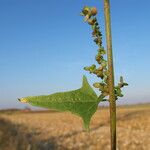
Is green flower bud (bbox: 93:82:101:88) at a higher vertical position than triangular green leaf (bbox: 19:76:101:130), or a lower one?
higher

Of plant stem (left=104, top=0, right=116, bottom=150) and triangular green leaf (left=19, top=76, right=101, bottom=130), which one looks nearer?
plant stem (left=104, top=0, right=116, bottom=150)

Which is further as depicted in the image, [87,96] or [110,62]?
[87,96]

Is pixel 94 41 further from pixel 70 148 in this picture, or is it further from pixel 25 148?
pixel 70 148

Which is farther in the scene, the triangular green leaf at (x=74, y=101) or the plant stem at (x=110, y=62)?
the triangular green leaf at (x=74, y=101)

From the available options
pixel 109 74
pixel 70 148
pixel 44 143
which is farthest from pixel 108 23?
pixel 44 143

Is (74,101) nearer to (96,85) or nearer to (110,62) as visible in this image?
(96,85)

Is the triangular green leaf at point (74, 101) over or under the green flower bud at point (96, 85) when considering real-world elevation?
under
